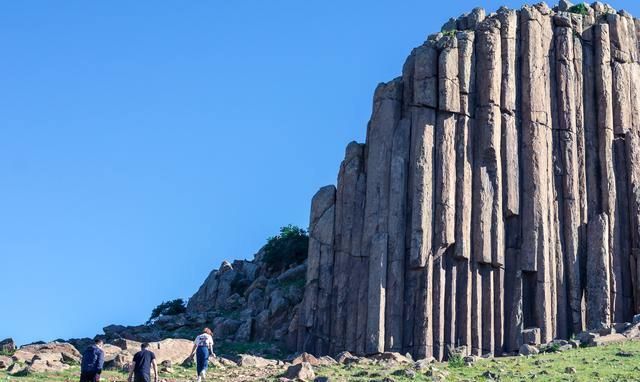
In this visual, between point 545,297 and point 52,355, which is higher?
point 545,297

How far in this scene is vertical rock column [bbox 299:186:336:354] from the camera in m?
52.1

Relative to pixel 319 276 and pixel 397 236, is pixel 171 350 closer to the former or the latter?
pixel 319 276

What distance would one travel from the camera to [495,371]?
3769 centimetres

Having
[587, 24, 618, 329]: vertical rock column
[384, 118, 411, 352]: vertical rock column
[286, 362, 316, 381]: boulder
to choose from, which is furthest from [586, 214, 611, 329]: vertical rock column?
[286, 362, 316, 381]: boulder

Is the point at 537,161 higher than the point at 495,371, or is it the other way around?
the point at 537,161

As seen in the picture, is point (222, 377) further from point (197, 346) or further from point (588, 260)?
point (588, 260)

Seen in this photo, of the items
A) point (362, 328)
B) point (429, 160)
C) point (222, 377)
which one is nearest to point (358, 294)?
point (362, 328)

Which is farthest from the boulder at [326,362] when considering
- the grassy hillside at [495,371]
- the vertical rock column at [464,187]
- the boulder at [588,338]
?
the boulder at [588,338]

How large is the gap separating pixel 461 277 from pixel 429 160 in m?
5.27

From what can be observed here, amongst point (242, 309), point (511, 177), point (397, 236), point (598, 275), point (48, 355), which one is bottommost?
point (48, 355)

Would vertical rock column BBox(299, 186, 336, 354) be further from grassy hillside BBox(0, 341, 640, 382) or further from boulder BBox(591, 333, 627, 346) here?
boulder BBox(591, 333, 627, 346)

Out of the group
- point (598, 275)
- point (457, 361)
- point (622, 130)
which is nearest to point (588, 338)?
point (457, 361)

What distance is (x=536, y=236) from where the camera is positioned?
5106 centimetres

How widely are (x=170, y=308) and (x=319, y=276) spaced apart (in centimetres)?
2324
